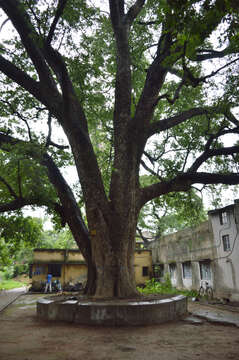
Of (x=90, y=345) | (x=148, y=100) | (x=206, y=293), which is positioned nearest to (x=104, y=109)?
(x=148, y=100)

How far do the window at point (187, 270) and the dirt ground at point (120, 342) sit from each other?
11.2 metres

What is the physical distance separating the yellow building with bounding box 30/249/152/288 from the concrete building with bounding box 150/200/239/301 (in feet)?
7.57

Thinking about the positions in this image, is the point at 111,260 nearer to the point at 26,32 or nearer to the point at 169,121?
the point at 169,121

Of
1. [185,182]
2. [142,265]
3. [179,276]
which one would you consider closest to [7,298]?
[179,276]

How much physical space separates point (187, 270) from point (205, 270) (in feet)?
7.19

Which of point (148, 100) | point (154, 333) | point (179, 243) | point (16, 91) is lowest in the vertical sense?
point (154, 333)

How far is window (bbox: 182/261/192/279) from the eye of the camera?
55.3 ft

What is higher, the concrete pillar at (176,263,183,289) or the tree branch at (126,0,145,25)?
the tree branch at (126,0,145,25)

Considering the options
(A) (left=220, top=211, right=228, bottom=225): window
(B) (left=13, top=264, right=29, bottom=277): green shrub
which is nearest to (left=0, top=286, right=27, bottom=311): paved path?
(A) (left=220, top=211, right=228, bottom=225): window

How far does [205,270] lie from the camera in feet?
49.9

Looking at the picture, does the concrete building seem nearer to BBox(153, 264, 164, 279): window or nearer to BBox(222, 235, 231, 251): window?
BBox(222, 235, 231, 251): window

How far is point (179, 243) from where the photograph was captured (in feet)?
59.7

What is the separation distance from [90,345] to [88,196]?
380cm

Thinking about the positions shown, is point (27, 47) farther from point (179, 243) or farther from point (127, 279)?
point (179, 243)
